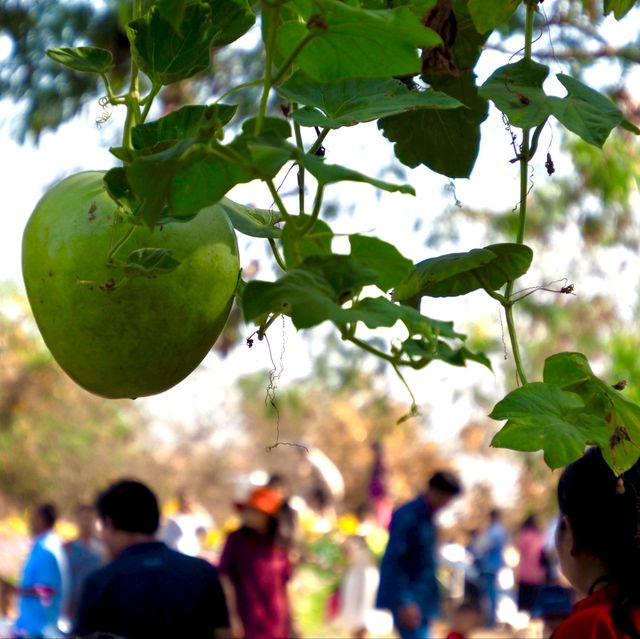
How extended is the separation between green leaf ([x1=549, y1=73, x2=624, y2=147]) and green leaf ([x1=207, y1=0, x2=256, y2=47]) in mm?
241

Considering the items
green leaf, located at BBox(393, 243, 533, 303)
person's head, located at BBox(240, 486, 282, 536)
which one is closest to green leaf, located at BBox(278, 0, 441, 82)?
green leaf, located at BBox(393, 243, 533, 303)

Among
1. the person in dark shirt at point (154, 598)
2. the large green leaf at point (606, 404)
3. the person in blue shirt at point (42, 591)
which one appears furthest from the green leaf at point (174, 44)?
the person in blue shirt at point (42, 591)

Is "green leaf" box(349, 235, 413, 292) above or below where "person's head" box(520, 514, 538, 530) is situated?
below

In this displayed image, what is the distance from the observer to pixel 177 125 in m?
0.71

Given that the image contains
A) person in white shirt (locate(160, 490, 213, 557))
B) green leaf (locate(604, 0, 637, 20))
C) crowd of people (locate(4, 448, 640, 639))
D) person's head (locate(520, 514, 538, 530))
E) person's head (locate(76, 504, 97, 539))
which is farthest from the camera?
person's head (locate(520, 514, 538, 530))

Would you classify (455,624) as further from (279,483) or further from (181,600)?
(181,600)

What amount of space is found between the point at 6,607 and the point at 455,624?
2.88 meters

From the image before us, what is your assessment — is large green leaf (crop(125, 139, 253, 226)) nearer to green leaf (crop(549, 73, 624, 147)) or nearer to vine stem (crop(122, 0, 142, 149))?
vine stem (crop(122, 0, 142, 149))

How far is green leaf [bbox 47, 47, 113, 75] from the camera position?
844 mm

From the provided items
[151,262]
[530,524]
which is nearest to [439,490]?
[530,524]

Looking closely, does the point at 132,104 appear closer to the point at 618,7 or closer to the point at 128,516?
the point at 618,7

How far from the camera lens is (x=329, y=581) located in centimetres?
1549

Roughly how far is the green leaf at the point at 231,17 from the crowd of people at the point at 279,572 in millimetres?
455

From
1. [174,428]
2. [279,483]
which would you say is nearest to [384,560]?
[279,483]
